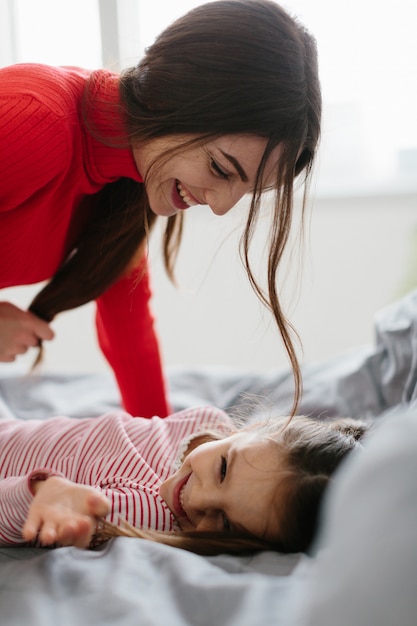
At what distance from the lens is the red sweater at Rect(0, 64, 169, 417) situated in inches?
45.5

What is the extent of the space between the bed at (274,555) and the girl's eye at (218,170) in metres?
0.42

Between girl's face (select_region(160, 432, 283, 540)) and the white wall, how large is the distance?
1373mm

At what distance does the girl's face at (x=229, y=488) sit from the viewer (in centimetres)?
103

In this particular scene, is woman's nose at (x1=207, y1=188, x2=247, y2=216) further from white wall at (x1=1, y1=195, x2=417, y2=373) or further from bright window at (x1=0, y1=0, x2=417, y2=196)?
white wall at (x1=1, y1=195, x2=417, y2=373)

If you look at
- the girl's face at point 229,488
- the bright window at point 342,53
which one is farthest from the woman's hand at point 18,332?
the bright window at point 342,53

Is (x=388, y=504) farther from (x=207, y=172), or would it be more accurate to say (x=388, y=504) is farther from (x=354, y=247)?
(x=354, y=247)

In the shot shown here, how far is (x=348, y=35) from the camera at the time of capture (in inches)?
90.3

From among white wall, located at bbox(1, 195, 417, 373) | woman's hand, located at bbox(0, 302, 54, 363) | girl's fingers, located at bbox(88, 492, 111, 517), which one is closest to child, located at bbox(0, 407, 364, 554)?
girl's fingers, located at bbox(88, 492, 111, 517)

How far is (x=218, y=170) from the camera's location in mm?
1139

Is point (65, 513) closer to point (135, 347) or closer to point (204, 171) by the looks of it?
point (204, 171)

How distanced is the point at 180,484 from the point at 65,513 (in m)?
0.24

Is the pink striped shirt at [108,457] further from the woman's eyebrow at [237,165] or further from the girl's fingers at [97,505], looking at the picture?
the woman's eyebrow at [237,165]

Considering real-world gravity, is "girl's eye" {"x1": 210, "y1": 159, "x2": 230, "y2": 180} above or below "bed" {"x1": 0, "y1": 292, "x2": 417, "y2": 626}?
above

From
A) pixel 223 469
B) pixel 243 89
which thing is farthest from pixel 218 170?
pixel 223 469
